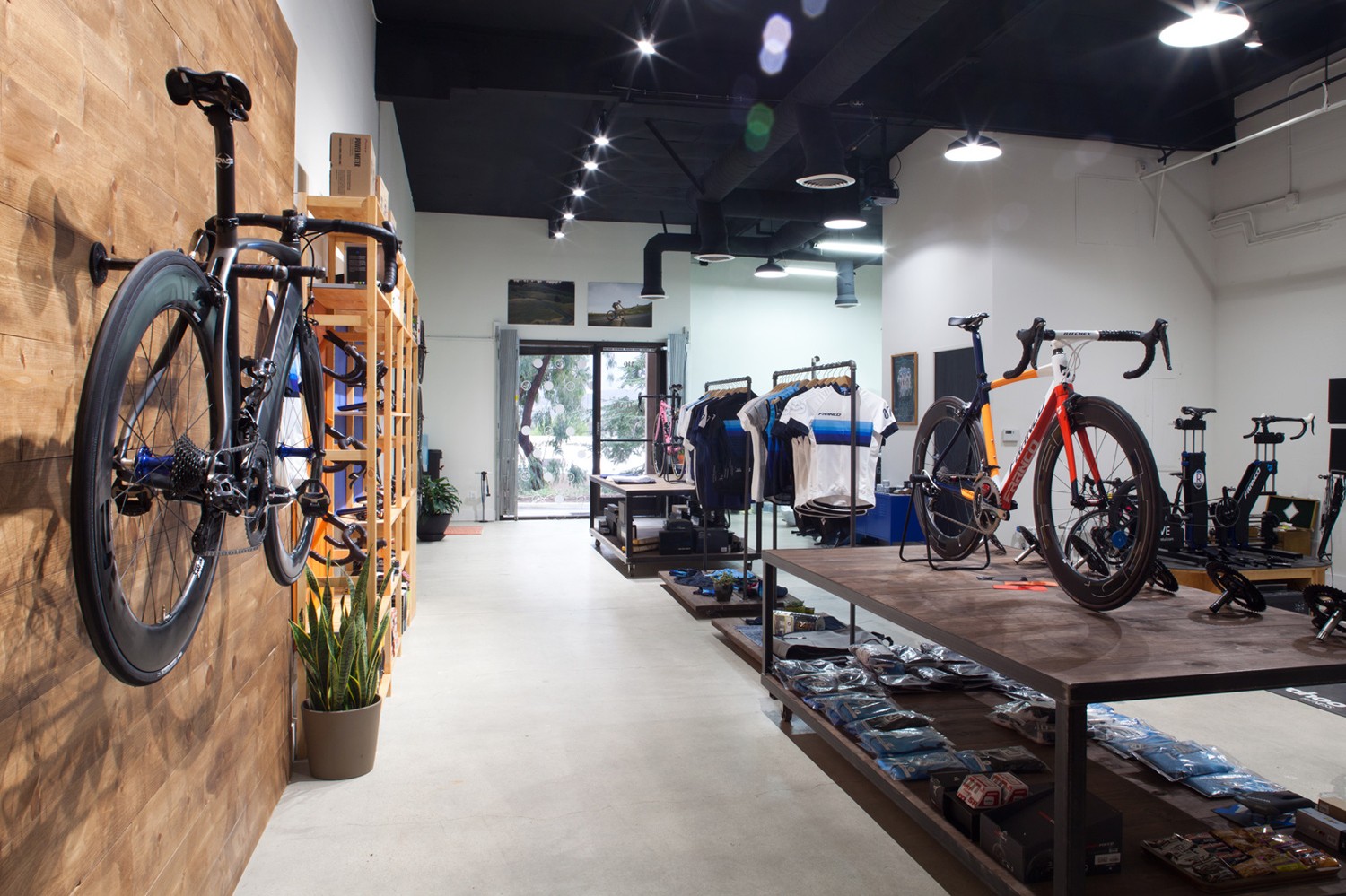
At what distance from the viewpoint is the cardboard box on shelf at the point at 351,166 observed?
3.78 m

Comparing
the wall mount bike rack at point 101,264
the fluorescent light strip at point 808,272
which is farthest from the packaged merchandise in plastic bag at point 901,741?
the fluorescent light strip at point 808,272

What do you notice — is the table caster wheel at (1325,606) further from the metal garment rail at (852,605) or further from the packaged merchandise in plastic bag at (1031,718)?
the metal garment rail at (852,605)

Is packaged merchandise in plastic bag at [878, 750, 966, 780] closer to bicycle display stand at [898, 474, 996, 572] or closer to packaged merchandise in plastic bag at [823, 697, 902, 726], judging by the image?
packaged merchandise in plastic bag at [823, 697, 902, 726]

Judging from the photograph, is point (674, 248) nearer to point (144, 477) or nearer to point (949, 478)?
point (949, 478)

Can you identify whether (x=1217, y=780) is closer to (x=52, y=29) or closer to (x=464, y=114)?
(x=52, y=29)

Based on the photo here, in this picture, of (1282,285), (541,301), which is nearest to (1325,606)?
(1282,285)

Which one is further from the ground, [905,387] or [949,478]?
[905,387]

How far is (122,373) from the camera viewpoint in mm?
1211

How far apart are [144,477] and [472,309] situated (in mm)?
10607

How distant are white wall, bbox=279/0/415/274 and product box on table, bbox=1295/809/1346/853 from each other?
4.21m

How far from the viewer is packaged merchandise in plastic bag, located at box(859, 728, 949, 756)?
276 centimetres

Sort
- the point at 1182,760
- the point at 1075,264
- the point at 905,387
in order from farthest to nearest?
1. the point at 905,387
2. the point at 1075,264
3. the point at 1182,760

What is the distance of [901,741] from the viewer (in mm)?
2793

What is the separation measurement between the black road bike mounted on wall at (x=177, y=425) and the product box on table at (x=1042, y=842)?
1883mm
